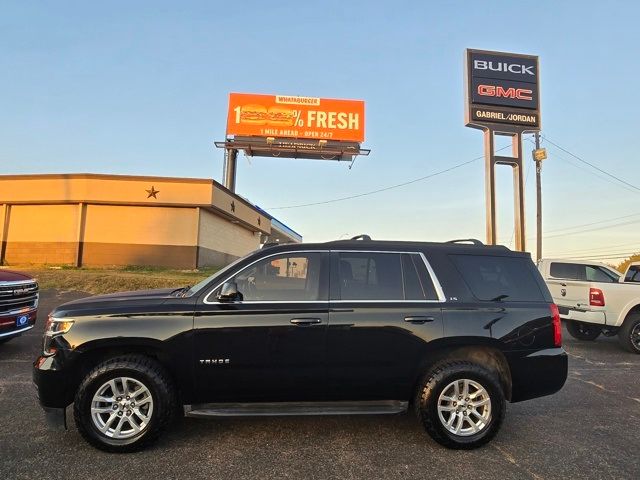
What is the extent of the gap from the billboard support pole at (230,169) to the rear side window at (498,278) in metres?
29.7

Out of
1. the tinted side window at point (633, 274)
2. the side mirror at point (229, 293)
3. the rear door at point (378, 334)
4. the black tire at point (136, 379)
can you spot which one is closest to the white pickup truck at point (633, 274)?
the tinted side window at point (633, 274)

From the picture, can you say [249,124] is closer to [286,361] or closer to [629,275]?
[629,275]

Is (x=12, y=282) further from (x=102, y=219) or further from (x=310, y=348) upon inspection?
(x=102, y=219)

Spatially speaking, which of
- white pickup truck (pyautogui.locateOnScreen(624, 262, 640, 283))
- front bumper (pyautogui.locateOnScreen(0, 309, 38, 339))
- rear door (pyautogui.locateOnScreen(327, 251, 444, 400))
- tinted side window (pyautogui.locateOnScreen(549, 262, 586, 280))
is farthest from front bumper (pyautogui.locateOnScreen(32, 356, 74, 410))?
Answer: white pickup truck (pyautogui.locateOnScreen(624, 262, 640, 283))

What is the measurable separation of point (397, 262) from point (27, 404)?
4.36 metres

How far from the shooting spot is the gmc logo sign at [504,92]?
23.9 meters

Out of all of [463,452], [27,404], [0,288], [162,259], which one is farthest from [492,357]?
[162,259]

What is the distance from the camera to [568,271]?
34.3 feet

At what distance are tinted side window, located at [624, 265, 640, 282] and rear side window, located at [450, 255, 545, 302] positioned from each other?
698cm

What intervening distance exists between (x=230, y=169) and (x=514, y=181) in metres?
18.9

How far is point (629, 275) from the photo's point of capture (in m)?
10.1

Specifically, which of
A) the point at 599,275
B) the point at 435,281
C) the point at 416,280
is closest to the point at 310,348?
the point at 416,280

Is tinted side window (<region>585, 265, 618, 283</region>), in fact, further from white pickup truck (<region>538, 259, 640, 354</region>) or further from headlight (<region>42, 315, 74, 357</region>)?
headlight (<region>42, 315, 74, 357</region>)

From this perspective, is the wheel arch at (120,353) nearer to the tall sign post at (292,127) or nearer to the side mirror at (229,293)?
the side mirror at (229,293)
